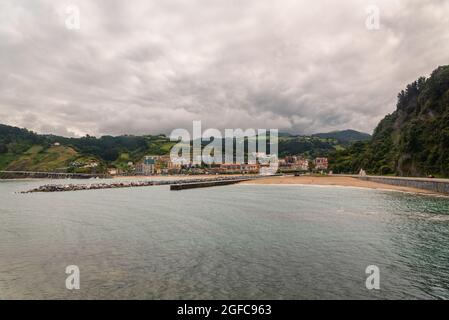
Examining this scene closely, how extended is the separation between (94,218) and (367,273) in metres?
33.4

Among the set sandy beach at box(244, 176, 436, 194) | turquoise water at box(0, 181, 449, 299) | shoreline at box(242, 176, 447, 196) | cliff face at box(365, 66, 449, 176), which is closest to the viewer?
turquoise water at box(0, 181, 449, 299)

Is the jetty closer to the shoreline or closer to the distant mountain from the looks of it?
the shoreline

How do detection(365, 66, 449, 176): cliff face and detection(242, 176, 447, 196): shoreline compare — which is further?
detection(365, 66, 449, 176): cliff face

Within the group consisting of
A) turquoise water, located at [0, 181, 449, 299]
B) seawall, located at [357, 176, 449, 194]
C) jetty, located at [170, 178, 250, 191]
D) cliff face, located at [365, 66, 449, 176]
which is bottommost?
jetty, located at [170, 178, 250, 191]

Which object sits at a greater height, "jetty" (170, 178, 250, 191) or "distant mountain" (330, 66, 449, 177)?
"distant mountain" (330, 66, 449, 177)

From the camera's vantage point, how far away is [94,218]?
3884cm

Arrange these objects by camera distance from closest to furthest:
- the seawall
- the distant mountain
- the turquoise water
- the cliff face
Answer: the turquoise water
the seawall
the cliff face
the distant mountain

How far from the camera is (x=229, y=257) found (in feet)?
67.6

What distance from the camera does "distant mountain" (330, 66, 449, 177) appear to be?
289 feet

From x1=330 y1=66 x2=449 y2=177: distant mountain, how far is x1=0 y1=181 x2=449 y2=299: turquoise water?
6399 cm

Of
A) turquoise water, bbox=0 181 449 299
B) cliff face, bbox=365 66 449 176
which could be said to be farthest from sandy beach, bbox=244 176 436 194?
turquoise water, bbox=0 181 449 299

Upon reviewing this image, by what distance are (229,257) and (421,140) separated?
99.9 meters

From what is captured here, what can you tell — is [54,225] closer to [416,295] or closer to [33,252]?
[33,252]

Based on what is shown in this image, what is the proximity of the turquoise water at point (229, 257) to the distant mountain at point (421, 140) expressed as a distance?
64.0 metres
